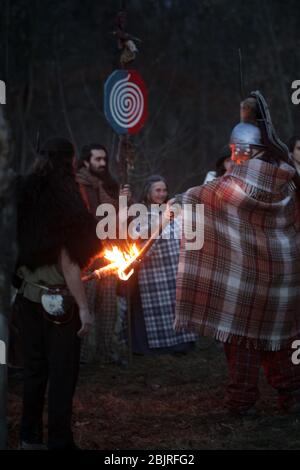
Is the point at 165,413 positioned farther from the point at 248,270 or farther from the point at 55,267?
the point at 55,267

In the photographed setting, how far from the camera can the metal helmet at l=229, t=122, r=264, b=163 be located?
6.16 metres

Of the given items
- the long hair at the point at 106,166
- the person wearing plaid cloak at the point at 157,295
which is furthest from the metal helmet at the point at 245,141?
the person wearing plaid cloak at the point at 157,295

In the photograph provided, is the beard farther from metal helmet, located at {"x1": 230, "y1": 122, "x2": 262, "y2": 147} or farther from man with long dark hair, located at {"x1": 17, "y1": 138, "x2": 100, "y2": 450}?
man with long dark hair, located at {"x1": 17, "y1": 138, "x2": 100, "y2": 450}

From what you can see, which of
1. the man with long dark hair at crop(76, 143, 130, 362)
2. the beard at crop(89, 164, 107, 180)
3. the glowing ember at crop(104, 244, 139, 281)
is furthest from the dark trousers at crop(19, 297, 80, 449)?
the beard at crop(89, 164, 107, 180)

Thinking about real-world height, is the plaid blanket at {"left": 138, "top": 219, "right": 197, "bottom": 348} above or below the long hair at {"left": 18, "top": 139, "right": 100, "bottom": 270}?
below

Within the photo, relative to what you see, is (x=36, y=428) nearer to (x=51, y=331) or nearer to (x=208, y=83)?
(x=51, y=331)

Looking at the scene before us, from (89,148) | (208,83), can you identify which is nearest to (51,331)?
(89,148)

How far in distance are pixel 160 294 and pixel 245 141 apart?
332 cm

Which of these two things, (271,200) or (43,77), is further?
(43,77)

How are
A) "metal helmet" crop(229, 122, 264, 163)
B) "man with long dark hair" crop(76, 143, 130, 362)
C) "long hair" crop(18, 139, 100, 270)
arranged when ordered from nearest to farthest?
1. "long hair" crop(18, 139, 100, 270)
2. "metal helmet" crop(229, 122, 264, 163)
3. "man with long dark hair" crop(76, 143, 130, 362)

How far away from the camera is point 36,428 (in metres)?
5.12

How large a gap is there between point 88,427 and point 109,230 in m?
2.61

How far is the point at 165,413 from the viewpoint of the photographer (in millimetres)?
6230

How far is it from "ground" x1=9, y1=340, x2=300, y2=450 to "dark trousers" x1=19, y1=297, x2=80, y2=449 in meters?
0.37
